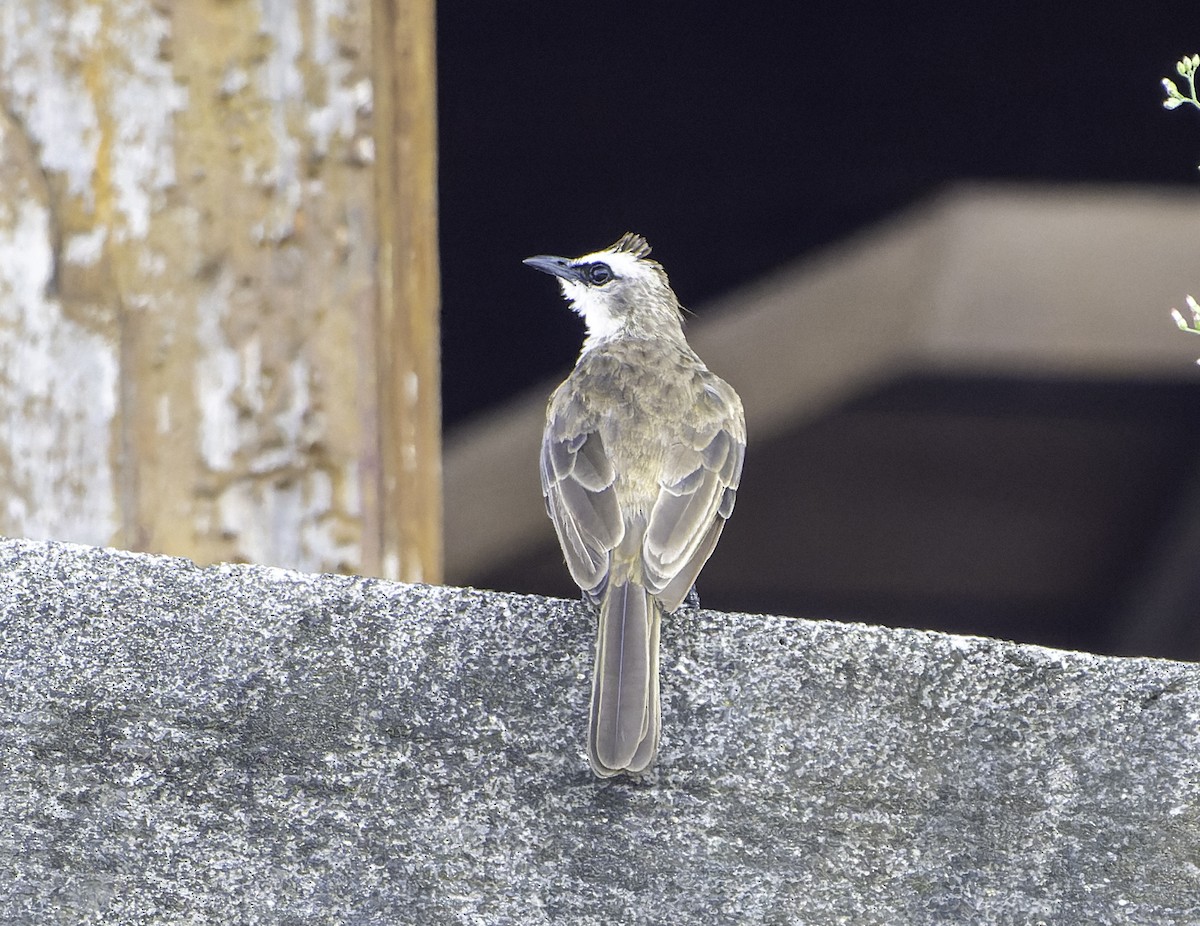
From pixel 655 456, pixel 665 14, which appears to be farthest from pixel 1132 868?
pixel 665 14

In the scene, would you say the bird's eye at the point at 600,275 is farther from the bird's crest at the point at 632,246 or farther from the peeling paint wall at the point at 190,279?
the peeling paint wall at the point at 190,279

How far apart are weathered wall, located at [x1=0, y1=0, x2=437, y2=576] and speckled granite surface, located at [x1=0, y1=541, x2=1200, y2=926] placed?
102 cm

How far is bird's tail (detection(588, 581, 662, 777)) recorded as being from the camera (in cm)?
261

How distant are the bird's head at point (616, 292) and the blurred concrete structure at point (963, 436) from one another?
2062mm

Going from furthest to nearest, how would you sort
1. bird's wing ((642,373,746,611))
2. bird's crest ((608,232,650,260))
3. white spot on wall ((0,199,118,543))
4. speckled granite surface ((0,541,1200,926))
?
bird's crest ((608,232,650,260)), white spot on wall ((0,199,118,543)), bird's wing ((642,373,746,611)), speckled granite surface ((0,541,1200,926))

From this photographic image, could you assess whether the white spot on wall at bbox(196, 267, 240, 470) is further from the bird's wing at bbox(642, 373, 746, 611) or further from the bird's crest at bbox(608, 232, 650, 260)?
the bird's crest at bbox(608, 232, 650, 260)

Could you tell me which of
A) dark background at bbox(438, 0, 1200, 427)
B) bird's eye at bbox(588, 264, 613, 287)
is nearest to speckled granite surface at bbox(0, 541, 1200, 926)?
bird's eye at bbox(588, 264, 613, 287)

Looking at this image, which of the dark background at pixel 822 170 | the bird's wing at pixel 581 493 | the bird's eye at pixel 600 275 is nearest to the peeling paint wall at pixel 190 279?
the bird's wing at pixel 581 493

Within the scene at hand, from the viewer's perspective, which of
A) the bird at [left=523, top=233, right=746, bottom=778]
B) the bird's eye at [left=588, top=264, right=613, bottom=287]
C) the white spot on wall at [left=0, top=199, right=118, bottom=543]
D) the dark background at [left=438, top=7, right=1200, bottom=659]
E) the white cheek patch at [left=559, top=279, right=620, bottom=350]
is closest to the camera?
the bird at [left=523, top=233, right=746, bottom=778]

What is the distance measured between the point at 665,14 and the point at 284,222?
5.14m

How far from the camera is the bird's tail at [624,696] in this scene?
2.61m

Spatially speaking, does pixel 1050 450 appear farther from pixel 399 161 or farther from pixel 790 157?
pixel 399 161

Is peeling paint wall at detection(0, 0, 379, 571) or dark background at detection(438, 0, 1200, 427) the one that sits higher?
dark background at detection(438, 0, 1200, 427)

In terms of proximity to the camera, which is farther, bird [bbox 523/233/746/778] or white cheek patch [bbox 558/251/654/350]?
white cheek patch [bbox 558/251/654/350]
